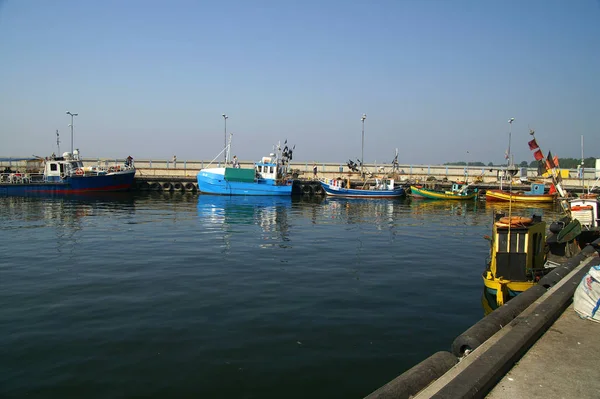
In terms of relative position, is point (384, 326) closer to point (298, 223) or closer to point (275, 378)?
point (275, 378)

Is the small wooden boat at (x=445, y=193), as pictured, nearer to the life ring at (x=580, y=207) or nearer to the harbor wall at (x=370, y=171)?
the harbor wall at (x=370, y=171)

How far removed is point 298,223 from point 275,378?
20504 millimetres

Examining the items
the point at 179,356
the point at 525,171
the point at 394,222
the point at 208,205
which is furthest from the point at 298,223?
the point at 525,171

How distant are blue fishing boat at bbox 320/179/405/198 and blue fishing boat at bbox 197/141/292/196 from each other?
4667mm

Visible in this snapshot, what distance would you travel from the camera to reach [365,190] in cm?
4962

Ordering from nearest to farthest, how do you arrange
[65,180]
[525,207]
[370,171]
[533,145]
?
1. [533,145]
2. [525,207]
3. [65,180]
4. [370,171]

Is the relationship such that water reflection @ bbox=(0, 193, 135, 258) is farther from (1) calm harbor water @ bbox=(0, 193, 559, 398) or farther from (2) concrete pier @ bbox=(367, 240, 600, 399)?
(2) concrete pier @ bbox=(367, 240, 600, 399)

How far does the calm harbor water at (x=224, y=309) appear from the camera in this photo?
743 centimetres

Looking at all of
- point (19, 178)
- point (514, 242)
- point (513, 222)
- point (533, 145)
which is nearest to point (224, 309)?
point (514, 242)

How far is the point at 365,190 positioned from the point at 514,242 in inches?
1521

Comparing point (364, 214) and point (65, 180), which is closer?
point (364, 214)

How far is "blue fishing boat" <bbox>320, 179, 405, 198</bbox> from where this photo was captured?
161 ft

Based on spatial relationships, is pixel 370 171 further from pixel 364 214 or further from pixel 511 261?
pixel 511 261

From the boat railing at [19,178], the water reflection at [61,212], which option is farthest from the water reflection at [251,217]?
the boat railing at [19,178]
